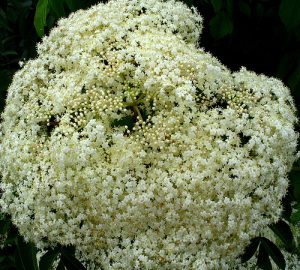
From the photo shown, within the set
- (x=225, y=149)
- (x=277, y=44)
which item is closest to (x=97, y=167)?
(x=225, y=149)

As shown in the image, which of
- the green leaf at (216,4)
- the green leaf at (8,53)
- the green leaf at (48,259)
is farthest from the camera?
the green leaf at (8,53)

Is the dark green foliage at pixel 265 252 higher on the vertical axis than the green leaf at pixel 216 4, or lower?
lower

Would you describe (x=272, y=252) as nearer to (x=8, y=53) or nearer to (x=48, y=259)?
(x=48, y=259)

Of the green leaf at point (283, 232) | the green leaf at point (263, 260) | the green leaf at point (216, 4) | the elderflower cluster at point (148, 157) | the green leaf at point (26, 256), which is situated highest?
the green leaf at point (216, 4)

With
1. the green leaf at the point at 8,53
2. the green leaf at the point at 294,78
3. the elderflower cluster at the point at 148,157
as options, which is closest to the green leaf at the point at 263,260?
the elderflower cluster at the point at 148,157

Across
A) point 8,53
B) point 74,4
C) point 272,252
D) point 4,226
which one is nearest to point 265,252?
point 272,252

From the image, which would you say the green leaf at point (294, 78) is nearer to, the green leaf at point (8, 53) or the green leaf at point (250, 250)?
the green leaf at point (250, 250)

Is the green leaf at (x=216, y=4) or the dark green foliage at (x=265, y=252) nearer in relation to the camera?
the dark green foliage at (x=265, y=252)
